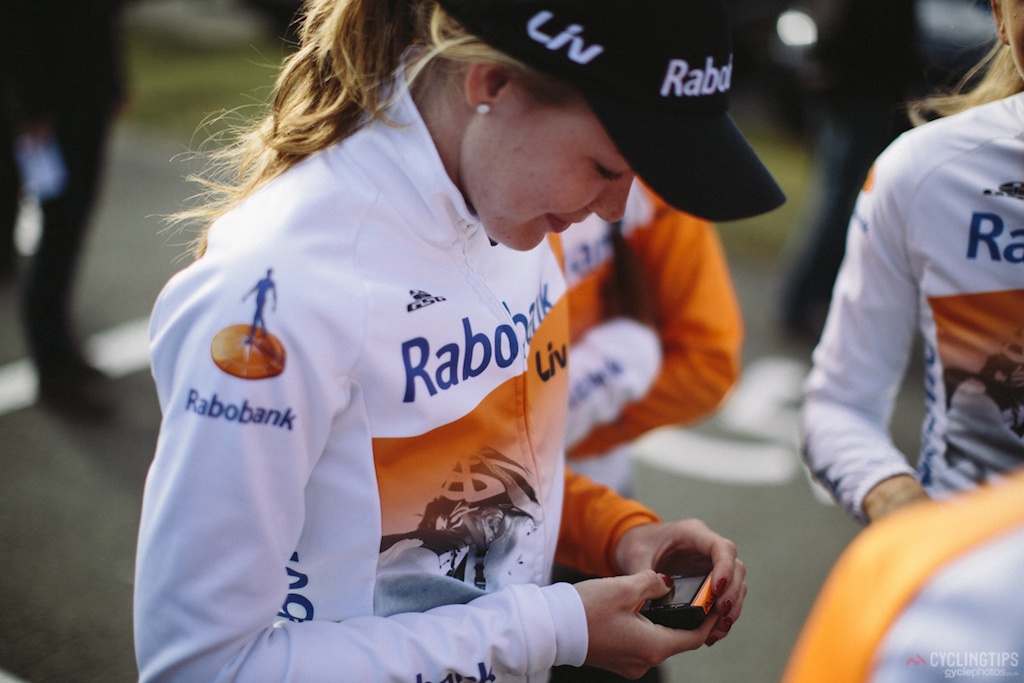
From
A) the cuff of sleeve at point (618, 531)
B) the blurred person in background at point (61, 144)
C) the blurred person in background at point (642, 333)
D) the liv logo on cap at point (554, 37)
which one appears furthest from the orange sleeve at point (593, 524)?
the blurred person in background at point (61, 144)

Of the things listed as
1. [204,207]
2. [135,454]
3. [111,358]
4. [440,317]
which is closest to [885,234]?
[440,317]

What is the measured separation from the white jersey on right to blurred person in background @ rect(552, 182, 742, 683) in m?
0.37

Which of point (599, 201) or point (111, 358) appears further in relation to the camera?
point (111, 358)

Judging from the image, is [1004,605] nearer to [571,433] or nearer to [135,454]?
[571,433]

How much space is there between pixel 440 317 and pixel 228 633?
435 millimetres

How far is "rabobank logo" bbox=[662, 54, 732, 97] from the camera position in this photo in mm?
980

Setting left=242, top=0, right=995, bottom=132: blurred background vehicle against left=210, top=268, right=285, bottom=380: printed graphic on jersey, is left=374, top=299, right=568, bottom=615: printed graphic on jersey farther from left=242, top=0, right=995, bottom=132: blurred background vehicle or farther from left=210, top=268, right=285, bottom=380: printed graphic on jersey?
left=242, top=0, right=995, bottom=132: blurred background vehicle

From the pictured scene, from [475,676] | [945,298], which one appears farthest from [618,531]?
[945,298]

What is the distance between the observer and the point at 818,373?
1670 mm

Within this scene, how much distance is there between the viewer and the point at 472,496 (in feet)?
3.87

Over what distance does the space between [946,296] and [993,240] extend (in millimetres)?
108

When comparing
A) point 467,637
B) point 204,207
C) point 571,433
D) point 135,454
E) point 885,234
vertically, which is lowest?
point 135,454

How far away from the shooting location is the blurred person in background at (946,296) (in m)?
1.37

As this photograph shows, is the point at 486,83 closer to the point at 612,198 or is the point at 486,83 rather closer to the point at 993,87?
the point at 612,198
